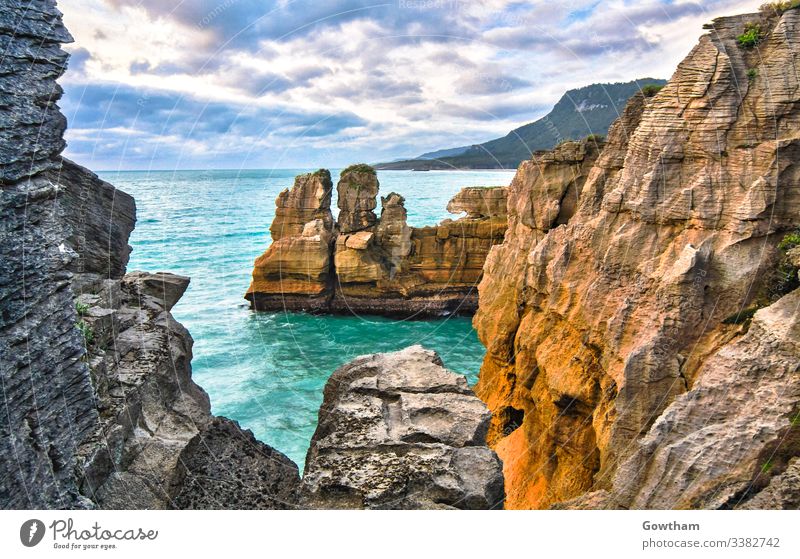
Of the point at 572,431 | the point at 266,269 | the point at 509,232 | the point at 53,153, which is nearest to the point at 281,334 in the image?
the point at 266,269

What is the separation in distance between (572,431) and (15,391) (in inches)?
472

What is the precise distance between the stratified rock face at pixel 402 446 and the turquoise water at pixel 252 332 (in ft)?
24.4

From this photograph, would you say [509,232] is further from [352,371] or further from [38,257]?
[38,257]

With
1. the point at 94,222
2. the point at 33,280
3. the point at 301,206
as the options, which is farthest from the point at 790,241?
the point at 301,206

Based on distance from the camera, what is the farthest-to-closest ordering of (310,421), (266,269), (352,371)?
1. (266,269)
2. (310,421)
3. (352,371)

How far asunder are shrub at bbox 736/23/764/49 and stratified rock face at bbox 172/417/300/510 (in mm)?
11323

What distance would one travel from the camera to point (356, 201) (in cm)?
3912

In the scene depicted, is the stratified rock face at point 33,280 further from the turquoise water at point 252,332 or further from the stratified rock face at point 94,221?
the turquoise water at point 252,332

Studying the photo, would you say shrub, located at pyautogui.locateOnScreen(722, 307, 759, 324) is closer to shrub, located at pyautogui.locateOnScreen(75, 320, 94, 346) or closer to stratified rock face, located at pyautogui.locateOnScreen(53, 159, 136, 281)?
shrub, located at pyautogui.locateOnScreen(75, 320, 94, 346)

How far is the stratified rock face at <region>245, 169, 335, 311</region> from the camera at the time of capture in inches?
1492

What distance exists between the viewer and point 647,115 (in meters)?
11.8

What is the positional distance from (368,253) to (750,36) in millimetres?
30391
